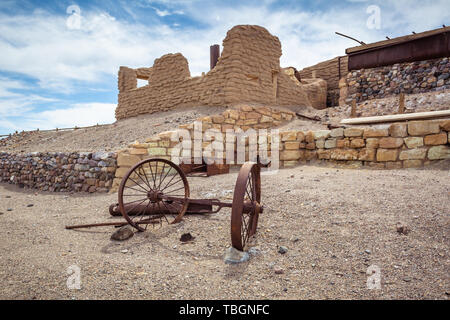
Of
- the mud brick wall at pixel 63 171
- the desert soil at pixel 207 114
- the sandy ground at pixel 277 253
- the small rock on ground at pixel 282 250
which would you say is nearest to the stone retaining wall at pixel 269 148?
the mud brick wall at pixel 63 171

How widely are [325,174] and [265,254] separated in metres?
3.51

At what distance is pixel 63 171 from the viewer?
310 inches

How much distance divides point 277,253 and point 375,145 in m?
4.75

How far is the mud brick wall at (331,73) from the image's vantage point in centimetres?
1457

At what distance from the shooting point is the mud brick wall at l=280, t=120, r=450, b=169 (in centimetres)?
556

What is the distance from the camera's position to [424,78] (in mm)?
10062

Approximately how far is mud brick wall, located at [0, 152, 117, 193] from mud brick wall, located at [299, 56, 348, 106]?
12609mm

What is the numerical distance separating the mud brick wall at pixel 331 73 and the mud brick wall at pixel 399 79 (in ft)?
9.57

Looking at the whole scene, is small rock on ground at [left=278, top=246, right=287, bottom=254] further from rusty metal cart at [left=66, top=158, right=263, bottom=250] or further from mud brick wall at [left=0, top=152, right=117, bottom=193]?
mud brick wall at [left=0, top=152, right=117, bottom=193]

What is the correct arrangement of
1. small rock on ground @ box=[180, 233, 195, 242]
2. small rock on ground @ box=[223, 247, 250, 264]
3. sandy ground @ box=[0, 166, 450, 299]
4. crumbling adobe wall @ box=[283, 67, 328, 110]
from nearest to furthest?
sandy ground @ box=[0, 166, 450, 299], small rock on ground @ box=[223, 247, 250, 264], small rock on ground @ box=[180, 233, 195, 242], crumbling adobe wall @ box=[283, 67, 328, 110]

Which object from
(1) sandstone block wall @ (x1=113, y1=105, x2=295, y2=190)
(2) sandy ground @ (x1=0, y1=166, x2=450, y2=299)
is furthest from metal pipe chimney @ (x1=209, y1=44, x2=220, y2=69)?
(2) sandy ground @ (x1=0, y1=166, x2=450, y2=299)

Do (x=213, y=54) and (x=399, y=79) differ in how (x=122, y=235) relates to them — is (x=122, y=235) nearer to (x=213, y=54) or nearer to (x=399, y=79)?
(x=213, y=54)

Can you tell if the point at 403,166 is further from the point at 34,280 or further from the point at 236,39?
the point at 34,280

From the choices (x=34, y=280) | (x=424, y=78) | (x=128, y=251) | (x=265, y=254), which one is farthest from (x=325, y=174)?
(x=424, y=78)
